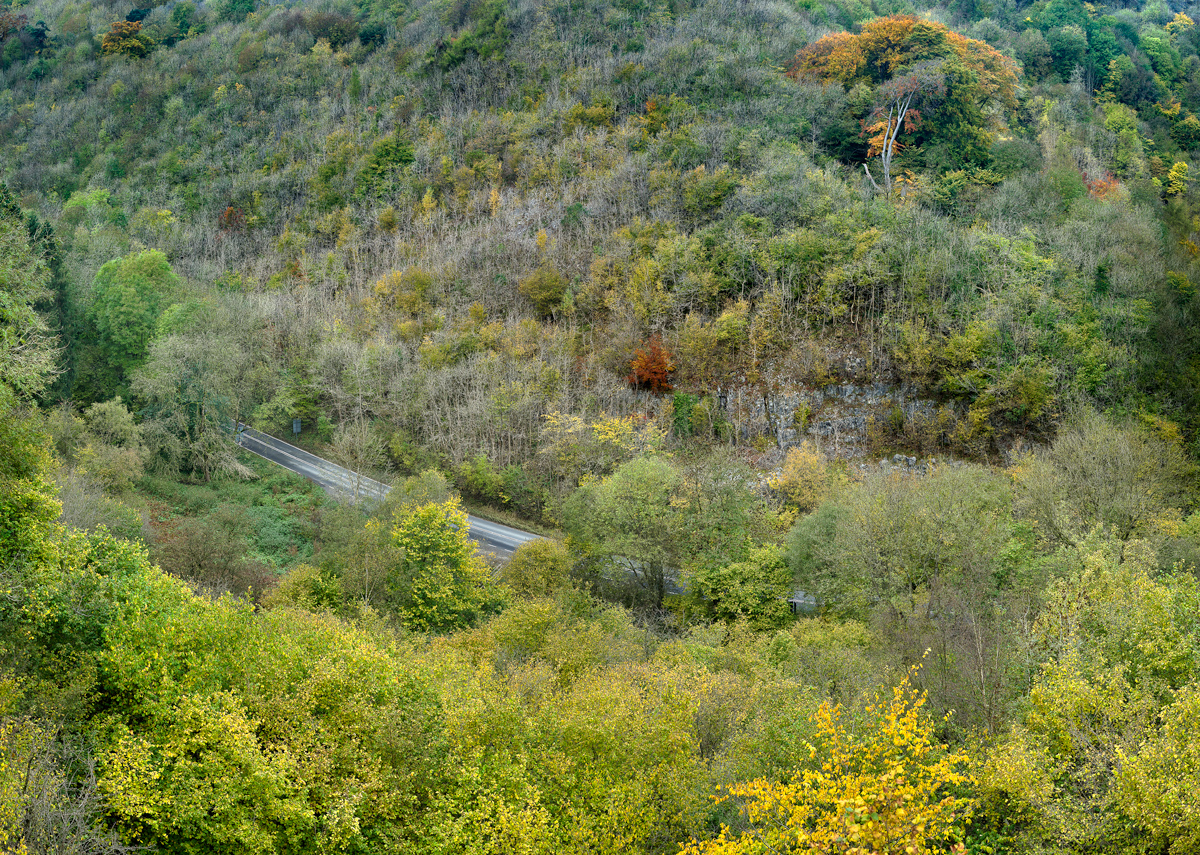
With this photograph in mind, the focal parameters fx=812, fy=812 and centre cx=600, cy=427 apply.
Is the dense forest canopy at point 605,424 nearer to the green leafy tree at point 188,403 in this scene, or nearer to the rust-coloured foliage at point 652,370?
the green leafy tree at point 188,403

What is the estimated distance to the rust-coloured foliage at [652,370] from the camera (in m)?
54.3

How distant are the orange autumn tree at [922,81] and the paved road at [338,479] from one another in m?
38.2

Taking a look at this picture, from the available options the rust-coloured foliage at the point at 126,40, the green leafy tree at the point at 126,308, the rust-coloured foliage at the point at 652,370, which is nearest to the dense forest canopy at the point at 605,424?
the green leafy tree at the point at 126,308

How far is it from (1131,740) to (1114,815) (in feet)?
5.89

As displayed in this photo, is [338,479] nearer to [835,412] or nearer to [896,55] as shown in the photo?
[835,412]

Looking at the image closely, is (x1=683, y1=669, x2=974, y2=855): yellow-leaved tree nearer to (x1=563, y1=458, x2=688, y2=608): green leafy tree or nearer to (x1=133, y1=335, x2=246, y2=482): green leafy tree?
(x1=563, y1=458, x2=688, y2=608): green leafy tree

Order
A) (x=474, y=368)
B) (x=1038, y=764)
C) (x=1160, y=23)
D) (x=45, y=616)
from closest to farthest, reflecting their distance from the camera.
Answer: (x=1038, y=764) < (x=45, y=616) < (x=474, y=368) < (x=1160, y=23)

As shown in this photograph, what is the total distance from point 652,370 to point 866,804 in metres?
43.7

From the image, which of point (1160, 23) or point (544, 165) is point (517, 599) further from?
point (1160, 23)

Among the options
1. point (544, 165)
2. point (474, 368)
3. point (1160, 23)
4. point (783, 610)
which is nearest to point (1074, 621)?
point (783, 610)

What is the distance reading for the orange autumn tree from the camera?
203ft

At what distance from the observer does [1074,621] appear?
19.8 m

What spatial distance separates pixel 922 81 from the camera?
62500 mm

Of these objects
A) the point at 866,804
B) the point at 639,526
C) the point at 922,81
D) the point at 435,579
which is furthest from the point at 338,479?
the point at 922,81
